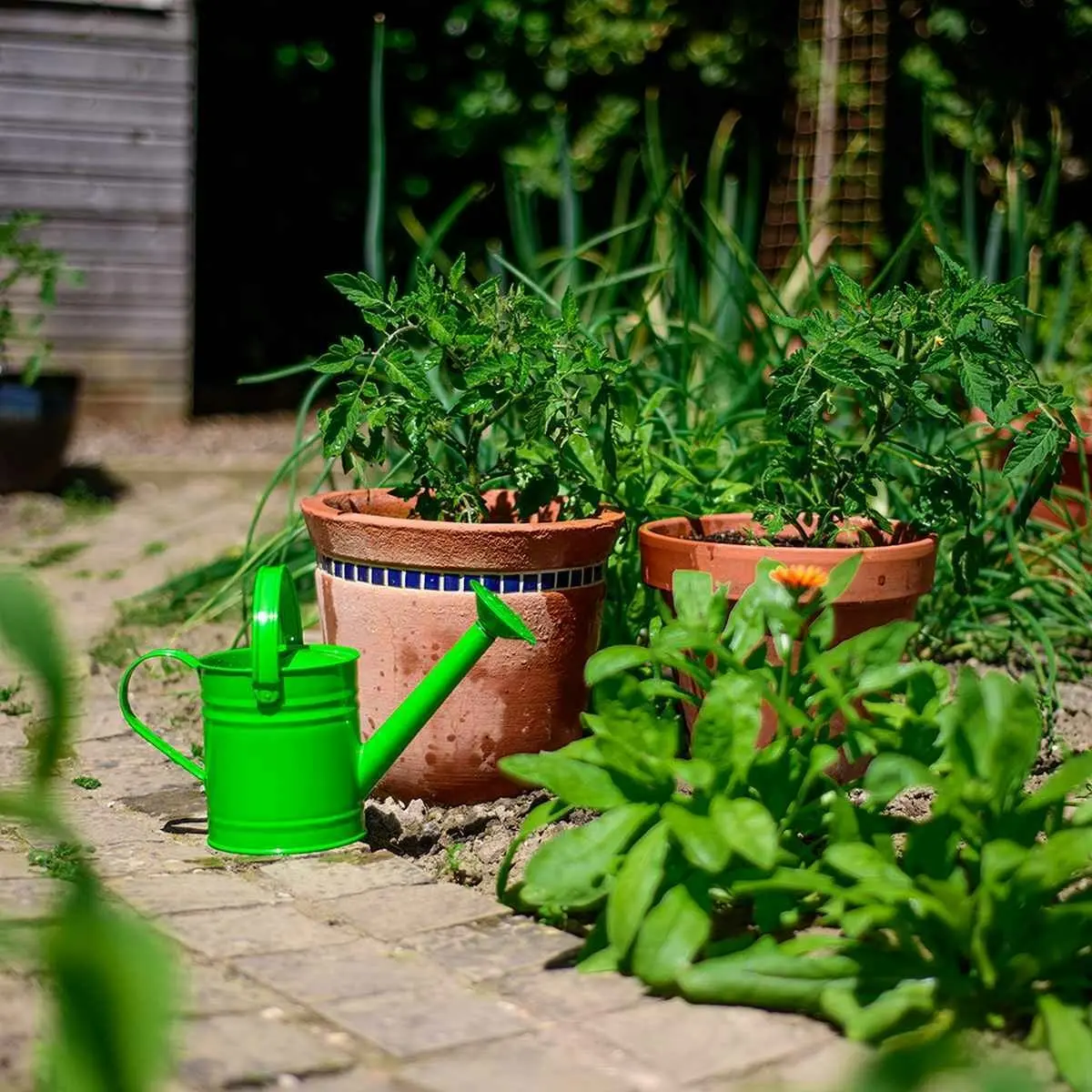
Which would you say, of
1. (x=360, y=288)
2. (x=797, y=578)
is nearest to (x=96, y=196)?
(x=360, y=288)

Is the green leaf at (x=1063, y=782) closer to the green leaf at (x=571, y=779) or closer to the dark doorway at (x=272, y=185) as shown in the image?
the green leaf at (x=571, y=779)

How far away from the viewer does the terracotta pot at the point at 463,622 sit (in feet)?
7.08

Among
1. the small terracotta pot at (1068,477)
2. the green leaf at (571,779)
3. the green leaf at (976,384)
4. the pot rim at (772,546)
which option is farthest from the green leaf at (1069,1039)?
the small terracotta pot at (1068,477)

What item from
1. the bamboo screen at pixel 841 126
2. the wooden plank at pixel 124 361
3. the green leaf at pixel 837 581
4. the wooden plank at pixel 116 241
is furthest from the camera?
→ the wooden plank at pixel 124 361

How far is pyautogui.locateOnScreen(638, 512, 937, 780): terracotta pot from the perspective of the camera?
7.09ft

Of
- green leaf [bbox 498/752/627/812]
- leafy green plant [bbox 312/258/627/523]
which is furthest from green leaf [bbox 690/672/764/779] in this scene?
leafy green plant [bbox 312/258/627/523]

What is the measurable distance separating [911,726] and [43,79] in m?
5.60

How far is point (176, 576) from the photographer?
3.54m

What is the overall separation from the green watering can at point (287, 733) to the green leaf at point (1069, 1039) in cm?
81

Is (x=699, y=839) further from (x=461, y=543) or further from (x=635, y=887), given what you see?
(x=461, y=543)

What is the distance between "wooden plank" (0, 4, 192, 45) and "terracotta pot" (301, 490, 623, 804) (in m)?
4.65

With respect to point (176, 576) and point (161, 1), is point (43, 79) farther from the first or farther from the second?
point (176, 576)

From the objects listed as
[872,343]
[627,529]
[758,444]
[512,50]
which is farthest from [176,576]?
[512,50]

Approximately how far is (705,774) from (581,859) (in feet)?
0.52
